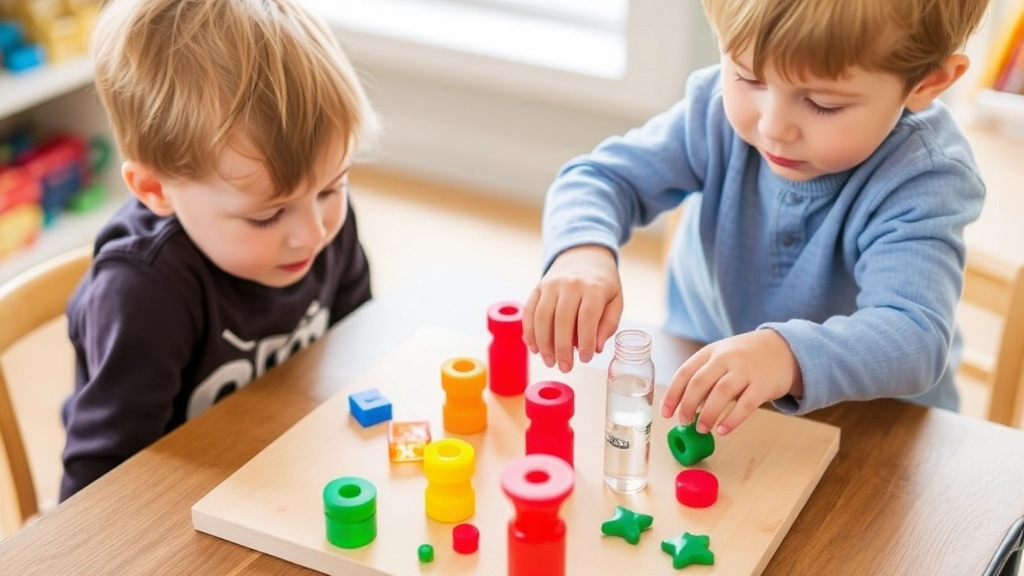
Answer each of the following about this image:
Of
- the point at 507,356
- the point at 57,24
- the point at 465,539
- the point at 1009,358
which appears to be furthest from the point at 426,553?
the point at 57,24

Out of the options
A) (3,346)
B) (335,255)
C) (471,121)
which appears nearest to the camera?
(3,346)

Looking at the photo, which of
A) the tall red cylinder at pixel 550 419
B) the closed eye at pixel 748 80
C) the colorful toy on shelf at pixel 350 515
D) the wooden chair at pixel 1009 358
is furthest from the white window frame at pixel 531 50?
the colorful toy on shelf at pixel 350 515

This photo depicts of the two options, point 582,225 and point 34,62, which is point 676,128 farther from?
point 34,62

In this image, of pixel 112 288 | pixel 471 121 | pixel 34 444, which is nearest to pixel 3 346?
pixel 112 288

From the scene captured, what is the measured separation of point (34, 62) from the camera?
2432 millimetres

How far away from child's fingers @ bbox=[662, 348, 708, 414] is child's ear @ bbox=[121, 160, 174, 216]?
56cm

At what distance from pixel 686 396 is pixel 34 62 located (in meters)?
1.91

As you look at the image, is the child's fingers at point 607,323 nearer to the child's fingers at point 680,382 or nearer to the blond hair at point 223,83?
the child's fingers at point 680,382

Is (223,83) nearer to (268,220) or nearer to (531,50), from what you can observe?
(268,220)

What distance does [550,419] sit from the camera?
3.14 feet

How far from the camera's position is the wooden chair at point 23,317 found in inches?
49.9

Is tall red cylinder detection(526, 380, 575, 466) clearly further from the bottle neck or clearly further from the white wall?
Answer: the white wall

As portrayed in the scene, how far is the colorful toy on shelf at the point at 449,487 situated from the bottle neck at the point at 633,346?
140 millimetres

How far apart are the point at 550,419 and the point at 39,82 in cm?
181
